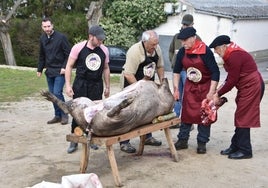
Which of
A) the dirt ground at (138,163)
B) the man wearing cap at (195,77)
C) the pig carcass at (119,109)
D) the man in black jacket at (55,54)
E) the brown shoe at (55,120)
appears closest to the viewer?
the pig carcass at (119,109)

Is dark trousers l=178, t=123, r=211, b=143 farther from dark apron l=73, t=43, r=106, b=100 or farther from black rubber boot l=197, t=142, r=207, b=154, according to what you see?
dark apron l=73, t=43, r=106, b=100

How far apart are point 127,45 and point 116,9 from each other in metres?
2.17

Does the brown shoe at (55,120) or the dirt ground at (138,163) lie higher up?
the dirt ground at (138,163)

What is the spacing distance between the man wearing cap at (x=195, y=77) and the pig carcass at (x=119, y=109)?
0.59 meters

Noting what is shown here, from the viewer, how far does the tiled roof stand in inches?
998

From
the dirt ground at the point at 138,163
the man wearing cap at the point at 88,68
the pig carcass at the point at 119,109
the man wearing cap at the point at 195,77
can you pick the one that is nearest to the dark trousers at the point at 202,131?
the man wearing cap at the point at 195,77

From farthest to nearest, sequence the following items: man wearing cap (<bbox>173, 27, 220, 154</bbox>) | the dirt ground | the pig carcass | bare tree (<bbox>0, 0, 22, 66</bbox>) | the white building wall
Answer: the white building wall < bare tree (<bbox>0, 0, 22, 66</bbox>) < man wearing cap (<bbox>173, 27, 220, 154</bbox>) < the dirt ground < the pig carcass

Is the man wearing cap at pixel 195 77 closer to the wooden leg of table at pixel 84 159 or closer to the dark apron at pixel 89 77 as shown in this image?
the dark apron at pixel 89 77

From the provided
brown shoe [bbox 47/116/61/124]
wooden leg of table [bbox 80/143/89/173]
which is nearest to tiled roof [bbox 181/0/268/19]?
brown shoe [bbox 47/116/61/124]

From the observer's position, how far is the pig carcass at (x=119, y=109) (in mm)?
4984

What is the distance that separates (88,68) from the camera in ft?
20.5

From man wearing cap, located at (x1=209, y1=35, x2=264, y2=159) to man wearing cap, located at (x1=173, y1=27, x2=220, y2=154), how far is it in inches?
5.1

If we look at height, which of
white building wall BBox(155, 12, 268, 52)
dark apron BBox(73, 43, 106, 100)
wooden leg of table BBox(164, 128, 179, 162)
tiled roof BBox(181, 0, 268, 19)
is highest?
dark apron BBox(73, 43, 106, 100)

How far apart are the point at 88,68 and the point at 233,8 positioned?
22.1 metres
